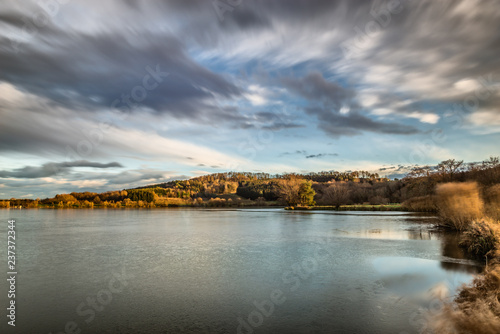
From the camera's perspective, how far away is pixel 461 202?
20.9 m

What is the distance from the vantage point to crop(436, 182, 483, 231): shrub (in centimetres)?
2015

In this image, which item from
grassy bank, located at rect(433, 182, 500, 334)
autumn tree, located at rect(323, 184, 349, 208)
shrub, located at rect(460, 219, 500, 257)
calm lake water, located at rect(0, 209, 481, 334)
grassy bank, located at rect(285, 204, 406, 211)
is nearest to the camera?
grassy bank, located at rect(433, 182, 500, 334)

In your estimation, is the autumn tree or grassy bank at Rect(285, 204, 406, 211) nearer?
grassy bank at Rect(285, 204, 406, 211)

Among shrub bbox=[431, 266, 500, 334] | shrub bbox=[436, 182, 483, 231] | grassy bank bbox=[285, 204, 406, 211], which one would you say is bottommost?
grassy bank bbox=[285, 204, 406, 211]

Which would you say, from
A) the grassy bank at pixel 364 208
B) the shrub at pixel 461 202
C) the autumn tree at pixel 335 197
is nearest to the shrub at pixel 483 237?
the shrub at pixel 461 202

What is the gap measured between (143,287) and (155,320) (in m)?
3.05

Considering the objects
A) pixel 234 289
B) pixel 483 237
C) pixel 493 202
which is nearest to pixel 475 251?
pixel 483 237

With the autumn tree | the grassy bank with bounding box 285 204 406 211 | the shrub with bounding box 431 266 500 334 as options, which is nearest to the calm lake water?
the shrub with bounding box 431 266 500 334

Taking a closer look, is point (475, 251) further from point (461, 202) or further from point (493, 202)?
point (461, 202)

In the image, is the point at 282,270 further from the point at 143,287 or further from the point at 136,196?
the point at 136,196

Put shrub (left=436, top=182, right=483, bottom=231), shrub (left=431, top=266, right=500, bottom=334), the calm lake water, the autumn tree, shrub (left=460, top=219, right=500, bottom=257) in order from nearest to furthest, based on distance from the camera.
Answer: shrub (left=431, top=266, right=500, bottom=334), the calm lake water, shrub (left=460, top=219, right=500, bottom=257), shrub (left=436, top=182, right=483, bottom=231), the autumn tree

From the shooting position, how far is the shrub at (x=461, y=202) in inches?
793

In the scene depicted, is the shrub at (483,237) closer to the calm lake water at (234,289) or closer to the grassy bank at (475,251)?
the grassy bank at (475,251)

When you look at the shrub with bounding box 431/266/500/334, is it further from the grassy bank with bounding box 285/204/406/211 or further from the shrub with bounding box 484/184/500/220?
the grassy bank with bounding box 285/204/406/211
